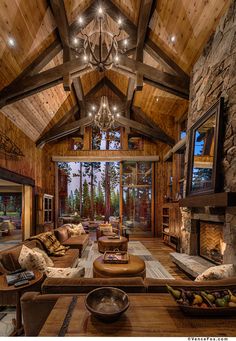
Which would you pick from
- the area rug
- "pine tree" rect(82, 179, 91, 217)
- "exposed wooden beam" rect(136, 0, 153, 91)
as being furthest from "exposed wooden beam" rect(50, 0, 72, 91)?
"pine tree" rect(82, 179, 91, 217)

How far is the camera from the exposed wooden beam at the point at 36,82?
174 inches

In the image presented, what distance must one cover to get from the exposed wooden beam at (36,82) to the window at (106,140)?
4103 millimetres

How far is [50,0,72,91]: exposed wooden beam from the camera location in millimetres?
3761

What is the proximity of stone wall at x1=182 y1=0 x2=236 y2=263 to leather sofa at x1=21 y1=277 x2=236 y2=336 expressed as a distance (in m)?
1.21

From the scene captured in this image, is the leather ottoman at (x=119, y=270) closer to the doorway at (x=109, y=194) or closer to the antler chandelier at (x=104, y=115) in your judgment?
the antler chandelier at (x=104, y=115)

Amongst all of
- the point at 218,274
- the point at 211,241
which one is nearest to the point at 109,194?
the point at 211,241

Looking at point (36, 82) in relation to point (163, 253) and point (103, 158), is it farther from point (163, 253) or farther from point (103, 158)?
point (163, 253)

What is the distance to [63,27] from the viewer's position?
419 cm

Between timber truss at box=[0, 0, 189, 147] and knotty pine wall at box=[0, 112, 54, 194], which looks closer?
timber truss at box=[0, 0, 189, 147]

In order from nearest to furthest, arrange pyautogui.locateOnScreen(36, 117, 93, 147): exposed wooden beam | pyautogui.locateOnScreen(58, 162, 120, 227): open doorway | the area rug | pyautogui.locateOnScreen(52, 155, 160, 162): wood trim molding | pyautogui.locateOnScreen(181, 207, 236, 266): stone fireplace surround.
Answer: pyautogui.locateOnScreen(181, 207, 236, 266): stone fireplace surround < the area rug < pyautogui.locateOnScreen(36, 117, 93, 147): exposed wooden beam < pyautogui.locateOnScreen(52, 155, 160, 162): wood trim molding < pyautogui.locateOnScreen(58, 162, 120, 227): open doorway

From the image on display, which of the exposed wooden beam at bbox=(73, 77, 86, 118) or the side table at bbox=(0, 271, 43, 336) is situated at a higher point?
the exposed wooden beam at bbox=(73, 77, 86, 118)

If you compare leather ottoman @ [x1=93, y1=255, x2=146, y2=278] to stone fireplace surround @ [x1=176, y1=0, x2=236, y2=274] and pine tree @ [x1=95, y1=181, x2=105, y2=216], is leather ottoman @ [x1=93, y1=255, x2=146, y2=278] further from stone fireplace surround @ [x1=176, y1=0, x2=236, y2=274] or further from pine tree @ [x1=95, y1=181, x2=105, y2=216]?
pine tree @ [x1=95, y1=181, x2=105, y2=216]

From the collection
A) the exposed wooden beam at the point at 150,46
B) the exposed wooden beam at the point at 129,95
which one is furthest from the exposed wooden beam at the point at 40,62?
the exposed wooden beam at the point at 129,95

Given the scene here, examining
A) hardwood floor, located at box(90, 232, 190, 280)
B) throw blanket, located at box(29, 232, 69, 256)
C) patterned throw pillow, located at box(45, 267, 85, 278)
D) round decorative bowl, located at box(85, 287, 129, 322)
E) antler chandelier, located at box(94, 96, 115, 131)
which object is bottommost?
hardwood floor, located at box(90, 232, 190, 280)
